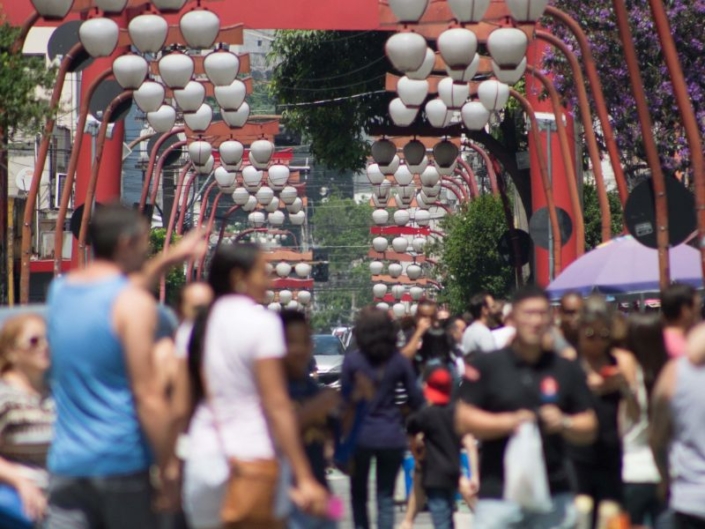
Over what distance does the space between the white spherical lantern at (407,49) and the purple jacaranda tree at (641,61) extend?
9.61 metres

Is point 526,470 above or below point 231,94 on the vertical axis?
below

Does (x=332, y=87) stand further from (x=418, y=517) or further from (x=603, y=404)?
(x=603, y=404)

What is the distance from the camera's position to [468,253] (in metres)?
48.3

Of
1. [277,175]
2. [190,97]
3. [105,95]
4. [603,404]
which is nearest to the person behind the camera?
[603,404]

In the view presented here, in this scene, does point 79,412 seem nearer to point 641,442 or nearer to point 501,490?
point 501,490

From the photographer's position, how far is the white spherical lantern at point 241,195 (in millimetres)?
40491

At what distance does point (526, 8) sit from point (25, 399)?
396 inches

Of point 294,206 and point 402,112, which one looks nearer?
point 402,112

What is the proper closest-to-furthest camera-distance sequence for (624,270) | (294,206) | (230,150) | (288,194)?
(624,270), (230,150), (288,194), (294,206)

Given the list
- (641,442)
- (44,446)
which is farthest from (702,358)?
(44,446)

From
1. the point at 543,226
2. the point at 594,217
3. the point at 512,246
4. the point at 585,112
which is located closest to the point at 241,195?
the point at 594,217

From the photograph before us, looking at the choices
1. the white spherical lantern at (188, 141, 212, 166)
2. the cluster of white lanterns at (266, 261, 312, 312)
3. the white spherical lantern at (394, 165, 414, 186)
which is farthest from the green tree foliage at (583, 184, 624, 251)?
the cluster of white lanterns at (266, 261, 312, 312)

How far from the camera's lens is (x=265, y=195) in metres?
39.8

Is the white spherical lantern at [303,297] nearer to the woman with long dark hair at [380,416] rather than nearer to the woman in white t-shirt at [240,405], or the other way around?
the woman with long dark hair at [380,416]
